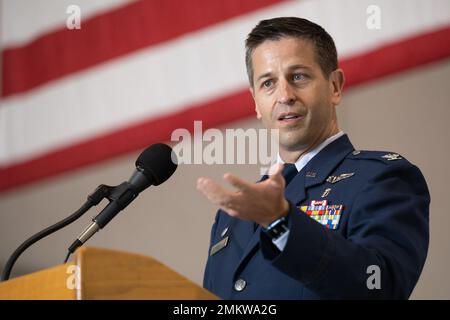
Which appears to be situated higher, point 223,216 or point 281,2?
point 281,2

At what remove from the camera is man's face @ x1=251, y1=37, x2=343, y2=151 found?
187 centimetres

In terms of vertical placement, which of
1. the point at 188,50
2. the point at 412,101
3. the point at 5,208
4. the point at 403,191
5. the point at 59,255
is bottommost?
the point at 59,255

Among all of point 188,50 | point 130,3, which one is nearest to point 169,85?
point 188,50

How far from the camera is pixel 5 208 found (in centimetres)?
359

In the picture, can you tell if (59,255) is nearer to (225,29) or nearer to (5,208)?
(5,208)

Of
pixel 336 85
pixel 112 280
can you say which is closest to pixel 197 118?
pixel 336 85

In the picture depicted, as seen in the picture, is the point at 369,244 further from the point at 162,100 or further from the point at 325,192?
the point at 162,100

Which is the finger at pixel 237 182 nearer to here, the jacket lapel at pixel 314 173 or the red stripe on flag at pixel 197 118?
the jacket lapel at pixel 314 173

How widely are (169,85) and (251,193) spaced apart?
2402mm

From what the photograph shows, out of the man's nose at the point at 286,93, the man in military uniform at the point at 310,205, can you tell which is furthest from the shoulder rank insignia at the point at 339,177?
the man's nose at the point at 286,93

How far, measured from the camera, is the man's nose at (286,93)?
1849 millimetres

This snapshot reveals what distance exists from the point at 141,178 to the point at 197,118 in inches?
65.7

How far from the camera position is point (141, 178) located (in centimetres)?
165

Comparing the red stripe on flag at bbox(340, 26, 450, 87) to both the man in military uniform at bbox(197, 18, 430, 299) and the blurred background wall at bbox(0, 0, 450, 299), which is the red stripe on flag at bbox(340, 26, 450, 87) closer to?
the blurred background wall at bbox(0, 0, 450, 299)
